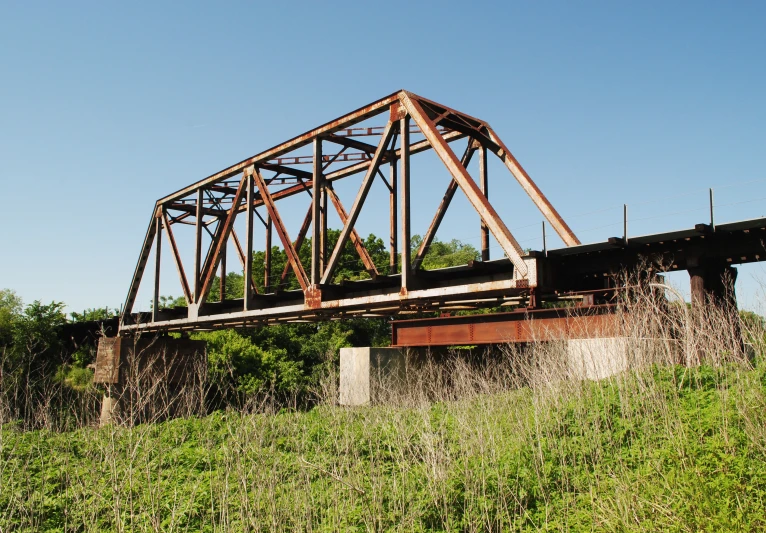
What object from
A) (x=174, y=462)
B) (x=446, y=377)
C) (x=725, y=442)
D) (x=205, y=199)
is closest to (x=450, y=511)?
(x=725, y=442)

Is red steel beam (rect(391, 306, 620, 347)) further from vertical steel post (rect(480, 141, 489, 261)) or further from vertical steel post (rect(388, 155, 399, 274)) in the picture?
vertical steel post (rect(388, 155, 399, 274))

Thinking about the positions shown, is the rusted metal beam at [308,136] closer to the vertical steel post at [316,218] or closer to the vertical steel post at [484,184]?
the vertical steel post at [316,218]

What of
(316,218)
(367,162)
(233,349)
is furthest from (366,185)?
(233,349)

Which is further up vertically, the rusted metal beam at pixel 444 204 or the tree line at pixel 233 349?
the rusted metal beam at pixel 444 204

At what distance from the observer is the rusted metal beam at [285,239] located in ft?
53.9

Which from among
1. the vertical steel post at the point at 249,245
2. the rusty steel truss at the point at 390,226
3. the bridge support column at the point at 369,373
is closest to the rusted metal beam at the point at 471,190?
the rusty steel truss at the point at 390,226

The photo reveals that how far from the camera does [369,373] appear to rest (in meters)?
22.3

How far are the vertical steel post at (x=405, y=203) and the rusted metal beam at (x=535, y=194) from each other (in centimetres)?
292

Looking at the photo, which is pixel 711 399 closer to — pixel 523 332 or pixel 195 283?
pixel 523 332

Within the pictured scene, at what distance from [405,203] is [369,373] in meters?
10.3

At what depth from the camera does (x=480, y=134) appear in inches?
631

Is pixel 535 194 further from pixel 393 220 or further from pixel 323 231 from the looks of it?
pixel 323 231

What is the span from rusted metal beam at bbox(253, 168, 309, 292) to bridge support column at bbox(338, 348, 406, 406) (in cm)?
636

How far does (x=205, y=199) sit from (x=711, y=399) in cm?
1881
